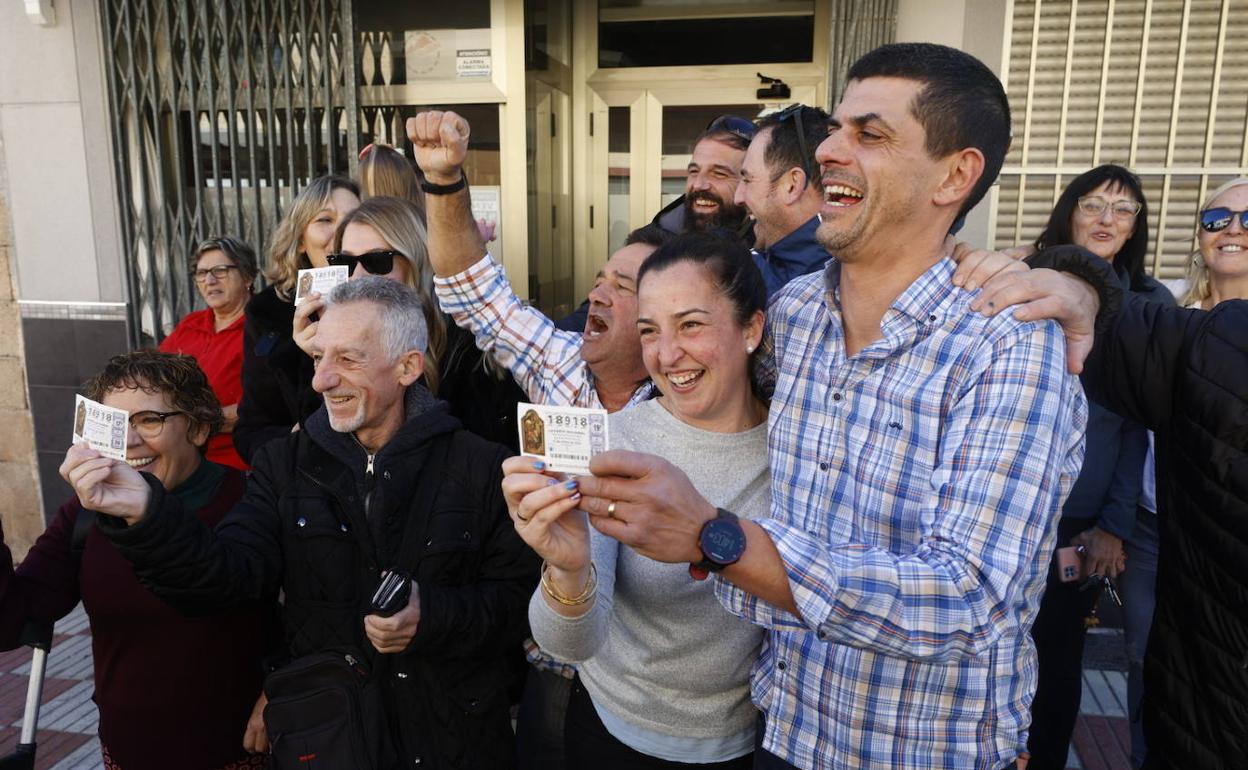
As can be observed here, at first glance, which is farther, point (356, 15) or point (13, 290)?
point (13, 290)

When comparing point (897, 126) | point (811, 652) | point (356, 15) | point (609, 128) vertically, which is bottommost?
point (811, 652)

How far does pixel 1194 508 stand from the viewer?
173 centimetres

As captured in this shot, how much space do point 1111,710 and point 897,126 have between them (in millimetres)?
3617

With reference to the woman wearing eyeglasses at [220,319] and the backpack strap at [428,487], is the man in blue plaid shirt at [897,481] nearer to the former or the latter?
the backpack strap at [428,487]

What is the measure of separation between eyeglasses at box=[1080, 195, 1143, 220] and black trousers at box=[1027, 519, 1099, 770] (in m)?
1.38

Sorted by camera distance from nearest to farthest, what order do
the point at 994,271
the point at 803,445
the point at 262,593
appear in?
the point at 994,271 < the point at 803,445 < the point at 262,593

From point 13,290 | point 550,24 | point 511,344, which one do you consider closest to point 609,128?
point 550,24

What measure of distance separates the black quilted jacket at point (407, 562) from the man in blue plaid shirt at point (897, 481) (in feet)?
2.33

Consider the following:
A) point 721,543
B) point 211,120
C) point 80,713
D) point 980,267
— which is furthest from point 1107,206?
point 80,713

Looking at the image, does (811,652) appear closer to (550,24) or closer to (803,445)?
(803,445)

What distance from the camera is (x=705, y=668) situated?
170 cm

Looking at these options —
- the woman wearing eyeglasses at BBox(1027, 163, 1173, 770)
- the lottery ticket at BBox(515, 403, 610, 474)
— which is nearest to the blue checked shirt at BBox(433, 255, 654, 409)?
the lottery ticket at BBox(515, 403, 610, 474)

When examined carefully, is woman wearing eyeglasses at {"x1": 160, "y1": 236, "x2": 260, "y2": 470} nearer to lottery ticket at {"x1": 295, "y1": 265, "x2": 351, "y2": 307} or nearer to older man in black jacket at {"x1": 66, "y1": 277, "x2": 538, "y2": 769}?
lottery ticket at {"x1": 295, "y1": 265, "x2": 351, "y2": 307}

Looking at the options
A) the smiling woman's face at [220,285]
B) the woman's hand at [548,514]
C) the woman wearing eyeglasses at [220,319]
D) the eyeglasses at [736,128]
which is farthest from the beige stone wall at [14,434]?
the woman's hand at [548,514]
